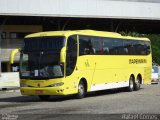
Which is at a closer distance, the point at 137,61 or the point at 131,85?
the point at 131,85

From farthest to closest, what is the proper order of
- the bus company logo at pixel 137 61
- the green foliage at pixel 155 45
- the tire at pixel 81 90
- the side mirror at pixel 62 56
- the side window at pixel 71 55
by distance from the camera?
the green foliage at pixel 155 45 < the bus company logo at pixel 137 61 < the tire at pixel 81 90 < the side window at pixel 71 55 < the side mirror at pixel 62 56

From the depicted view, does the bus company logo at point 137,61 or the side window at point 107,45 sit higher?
the side window at point 107,45

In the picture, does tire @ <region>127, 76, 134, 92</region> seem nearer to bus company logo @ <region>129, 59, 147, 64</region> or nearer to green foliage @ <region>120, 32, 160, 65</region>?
bus company logo @ <region>129, 59, 147, 64</region>

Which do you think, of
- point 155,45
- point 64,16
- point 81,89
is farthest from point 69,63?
point 155,45

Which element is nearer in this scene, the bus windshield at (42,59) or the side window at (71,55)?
the bus windshield at (42,59)

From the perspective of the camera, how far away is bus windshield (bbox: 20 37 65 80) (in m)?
21.9

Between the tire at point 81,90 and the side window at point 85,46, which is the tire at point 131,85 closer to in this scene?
the side window at point 85,46

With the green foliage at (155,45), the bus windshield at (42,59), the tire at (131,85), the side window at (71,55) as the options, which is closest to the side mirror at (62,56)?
the bus windshield at (42,59)

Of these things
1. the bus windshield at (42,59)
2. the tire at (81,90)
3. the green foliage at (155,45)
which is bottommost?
the green foliage at (155,45)

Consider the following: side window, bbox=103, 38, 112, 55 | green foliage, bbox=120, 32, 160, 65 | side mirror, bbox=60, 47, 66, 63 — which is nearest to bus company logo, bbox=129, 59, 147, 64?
side window, bbox=103, 38, 112, 55

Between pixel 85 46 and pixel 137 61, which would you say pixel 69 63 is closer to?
pixel 85 46

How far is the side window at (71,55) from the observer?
22.2 m

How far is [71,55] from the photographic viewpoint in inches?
883

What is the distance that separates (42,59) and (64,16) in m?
30.9
